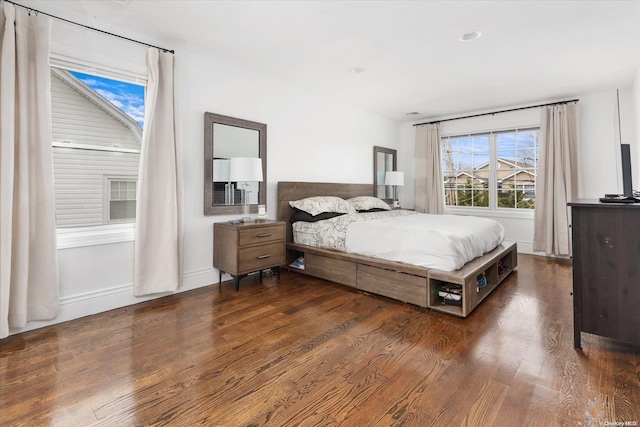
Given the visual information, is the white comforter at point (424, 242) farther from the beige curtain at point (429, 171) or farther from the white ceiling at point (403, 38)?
the beige curtain at point (429, 171)

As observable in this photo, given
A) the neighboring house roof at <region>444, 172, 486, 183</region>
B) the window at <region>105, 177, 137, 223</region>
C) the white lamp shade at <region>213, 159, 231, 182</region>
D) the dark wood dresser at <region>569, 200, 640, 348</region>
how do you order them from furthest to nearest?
the neighboring house roof at <region>444, 172, 486, 183</region> < the white lamp shade at <region>213, 159, 231, 182</region> < the window at <region>105, 177, 137, 223</region> < the dark wood dresser at <region>569, 200, 640, 348</region>

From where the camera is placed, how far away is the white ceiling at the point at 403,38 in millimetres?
2455

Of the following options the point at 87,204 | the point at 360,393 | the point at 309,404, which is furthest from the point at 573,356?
the point at 87,204

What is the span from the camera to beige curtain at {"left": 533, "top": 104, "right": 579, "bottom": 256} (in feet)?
15.2

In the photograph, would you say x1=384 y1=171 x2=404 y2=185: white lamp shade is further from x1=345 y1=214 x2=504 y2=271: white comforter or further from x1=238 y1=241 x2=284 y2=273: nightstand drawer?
x1=238 y1=241 x2=284 y2=273: nightstand drawer

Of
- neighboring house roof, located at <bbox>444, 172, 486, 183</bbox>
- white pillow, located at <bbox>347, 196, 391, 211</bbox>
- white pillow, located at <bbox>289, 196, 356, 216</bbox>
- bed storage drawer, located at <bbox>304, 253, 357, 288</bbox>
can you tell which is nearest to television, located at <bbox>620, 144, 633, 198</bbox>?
bed storage drawer, located at <bbox>304, 253, 357, 288</bbox>

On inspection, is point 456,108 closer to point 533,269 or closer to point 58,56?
point 533,269

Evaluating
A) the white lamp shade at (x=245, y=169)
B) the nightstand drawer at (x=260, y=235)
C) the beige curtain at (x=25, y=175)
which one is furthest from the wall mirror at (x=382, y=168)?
the beige curtain at (x=25, y=175)

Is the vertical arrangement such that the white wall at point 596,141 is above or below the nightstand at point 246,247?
above

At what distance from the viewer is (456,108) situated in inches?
211

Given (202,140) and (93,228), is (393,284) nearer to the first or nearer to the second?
(202,140)

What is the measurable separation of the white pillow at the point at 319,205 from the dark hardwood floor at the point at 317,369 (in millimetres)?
1457

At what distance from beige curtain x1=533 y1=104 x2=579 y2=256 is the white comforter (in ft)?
6.42

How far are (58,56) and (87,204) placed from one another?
117 centimetres
